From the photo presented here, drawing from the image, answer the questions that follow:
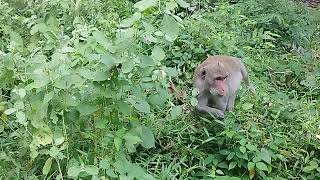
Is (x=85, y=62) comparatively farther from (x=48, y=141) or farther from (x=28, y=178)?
(x=28, y=178)

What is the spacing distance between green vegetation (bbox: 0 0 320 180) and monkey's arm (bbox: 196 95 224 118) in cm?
8

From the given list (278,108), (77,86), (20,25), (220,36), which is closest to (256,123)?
(278,108)

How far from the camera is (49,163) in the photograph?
11.8 ft

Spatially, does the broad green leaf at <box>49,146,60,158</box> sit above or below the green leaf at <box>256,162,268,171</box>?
above

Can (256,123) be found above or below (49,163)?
below

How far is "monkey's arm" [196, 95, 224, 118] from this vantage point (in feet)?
14.8

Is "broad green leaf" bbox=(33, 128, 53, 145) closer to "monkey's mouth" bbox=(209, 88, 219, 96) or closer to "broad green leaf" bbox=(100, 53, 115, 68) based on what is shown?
"broad green leaf" bbox=(100, 53, 115, 68)

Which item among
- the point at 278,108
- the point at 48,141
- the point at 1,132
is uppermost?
the point at 48,141

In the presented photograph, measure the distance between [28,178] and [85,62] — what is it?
2.59ft

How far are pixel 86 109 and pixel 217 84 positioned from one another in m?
1.25

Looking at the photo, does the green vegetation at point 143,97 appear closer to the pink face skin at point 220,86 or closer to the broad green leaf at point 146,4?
the broad green leaf at point 146,4

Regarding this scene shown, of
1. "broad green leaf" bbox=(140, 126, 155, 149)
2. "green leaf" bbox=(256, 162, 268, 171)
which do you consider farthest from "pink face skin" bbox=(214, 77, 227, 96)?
"broad green leaf" bbox=(140, 126, 155, 149)

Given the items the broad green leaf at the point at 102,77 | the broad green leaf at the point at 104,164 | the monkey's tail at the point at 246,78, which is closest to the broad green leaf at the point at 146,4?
the broad green leaf at the point at 102,77

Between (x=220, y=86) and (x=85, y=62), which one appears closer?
(x=85, y=62)
